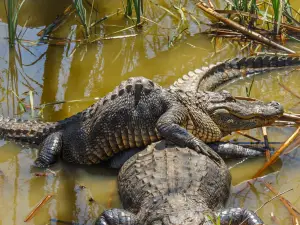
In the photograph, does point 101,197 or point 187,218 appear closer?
point 187,218

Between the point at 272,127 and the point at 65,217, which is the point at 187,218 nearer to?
the point at 65,217

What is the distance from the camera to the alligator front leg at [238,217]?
4141 millimetres

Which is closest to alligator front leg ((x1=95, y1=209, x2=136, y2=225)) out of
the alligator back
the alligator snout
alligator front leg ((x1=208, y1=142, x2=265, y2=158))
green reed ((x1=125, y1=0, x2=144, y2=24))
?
the alligator back

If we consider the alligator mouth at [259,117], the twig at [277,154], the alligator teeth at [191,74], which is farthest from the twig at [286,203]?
the alligator teeth at [191,74]

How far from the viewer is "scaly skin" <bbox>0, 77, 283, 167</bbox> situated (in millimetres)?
5281

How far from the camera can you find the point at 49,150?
5391 mm

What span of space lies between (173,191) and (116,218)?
0.48m

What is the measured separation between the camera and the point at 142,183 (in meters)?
4.51

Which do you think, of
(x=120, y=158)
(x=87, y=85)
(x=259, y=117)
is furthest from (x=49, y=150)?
(x=259, y=117)

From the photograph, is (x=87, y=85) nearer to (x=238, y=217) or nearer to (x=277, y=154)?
(x=277, y=154)

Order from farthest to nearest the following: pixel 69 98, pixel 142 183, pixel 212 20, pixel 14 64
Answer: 1. pixel 212 20
2. pixel 14 64
3. pixel 69 98
4. pixel 142 183

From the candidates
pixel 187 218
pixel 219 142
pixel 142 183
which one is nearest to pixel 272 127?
pixel 219 142

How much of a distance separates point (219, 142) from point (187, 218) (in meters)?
1.79

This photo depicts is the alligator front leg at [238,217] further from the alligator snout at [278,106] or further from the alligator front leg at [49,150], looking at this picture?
the alligator front leg at [49,150]
